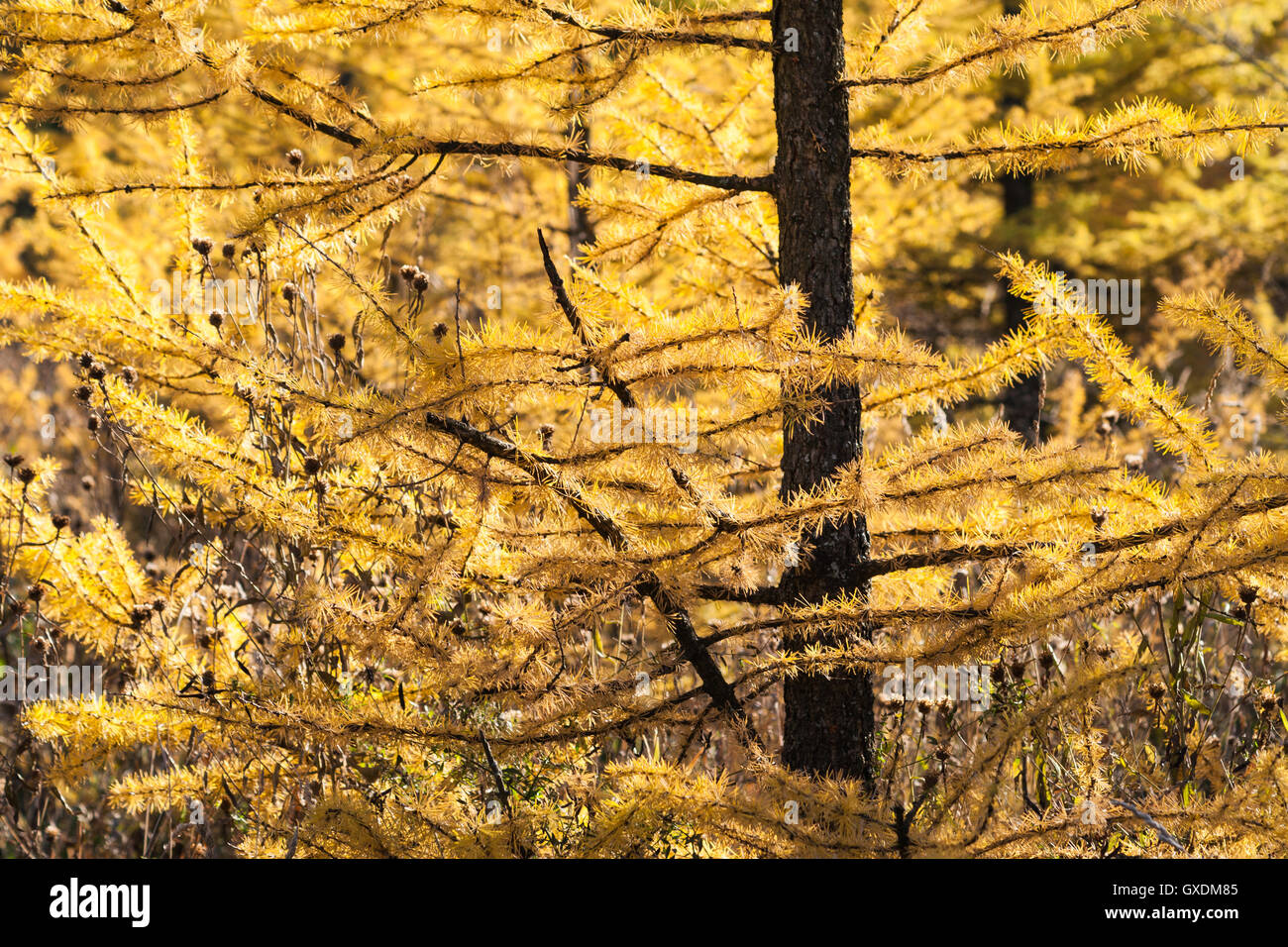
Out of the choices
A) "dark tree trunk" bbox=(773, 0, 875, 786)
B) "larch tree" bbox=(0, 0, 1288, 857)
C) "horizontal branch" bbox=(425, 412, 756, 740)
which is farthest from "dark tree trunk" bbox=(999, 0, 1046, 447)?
"horizontal branch" bbox=(425, 412, 756, 740)

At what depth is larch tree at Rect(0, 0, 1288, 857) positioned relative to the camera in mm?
2053

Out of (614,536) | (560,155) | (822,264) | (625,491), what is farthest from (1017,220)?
(614,536)

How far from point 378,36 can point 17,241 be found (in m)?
12.8

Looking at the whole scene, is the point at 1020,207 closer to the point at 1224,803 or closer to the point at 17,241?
the point at 1224,803

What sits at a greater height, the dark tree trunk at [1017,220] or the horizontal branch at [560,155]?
the dark tree trunk at [1017,220]

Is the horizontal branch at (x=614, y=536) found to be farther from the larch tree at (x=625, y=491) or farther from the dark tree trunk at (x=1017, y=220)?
the dark tree trunk at (x=1017, y=220)

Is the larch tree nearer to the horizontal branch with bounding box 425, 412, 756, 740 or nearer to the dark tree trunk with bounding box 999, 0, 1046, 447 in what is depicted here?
the horizontal branch with bounding box 425, 412, 756, 740

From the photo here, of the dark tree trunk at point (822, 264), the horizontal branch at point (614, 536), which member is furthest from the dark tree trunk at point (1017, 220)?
the horizontal branch at point (614, 536)

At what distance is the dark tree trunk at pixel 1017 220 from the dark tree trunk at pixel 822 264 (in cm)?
678

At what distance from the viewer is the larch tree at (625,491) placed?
205 centimetres

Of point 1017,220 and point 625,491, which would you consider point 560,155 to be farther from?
point 1017,220

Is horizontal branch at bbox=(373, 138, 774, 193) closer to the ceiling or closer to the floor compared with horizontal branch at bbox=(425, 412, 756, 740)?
closer to the ceiling

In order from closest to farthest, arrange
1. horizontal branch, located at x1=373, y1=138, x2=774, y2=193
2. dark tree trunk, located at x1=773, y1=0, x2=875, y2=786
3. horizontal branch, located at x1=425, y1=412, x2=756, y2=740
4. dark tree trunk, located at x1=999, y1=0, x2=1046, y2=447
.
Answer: horizontal branch, located at x1=425, y1=412, x2=756, y2=740
horizontal branch, located at x1=373, y1=138, x2=774, y2=193
dark tree trunk, located at x1=773, y1=0, x2=875, y2=786
dark tree trunk, located at x1=999, y1=0, x2=1046, y2=447

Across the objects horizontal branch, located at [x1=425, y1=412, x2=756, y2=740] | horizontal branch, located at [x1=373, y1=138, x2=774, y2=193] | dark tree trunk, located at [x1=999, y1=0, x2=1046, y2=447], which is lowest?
horizontal branch, located at [x1=425, y1=412, x2=756, y2=740]
